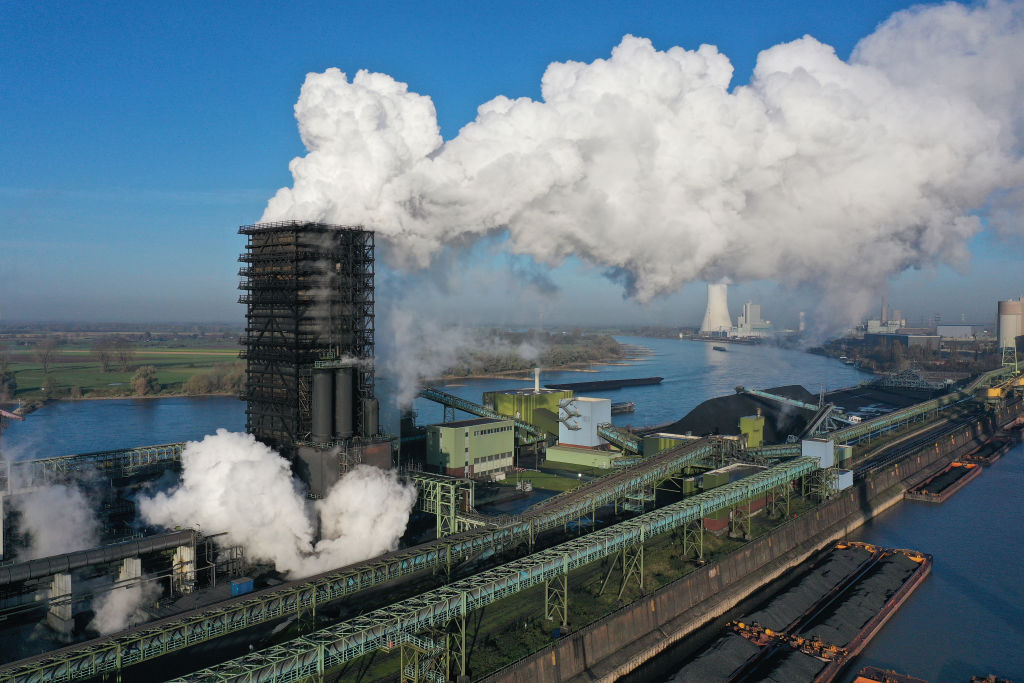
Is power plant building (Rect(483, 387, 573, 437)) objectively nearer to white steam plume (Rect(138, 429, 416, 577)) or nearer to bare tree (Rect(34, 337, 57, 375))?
white steam plume (Rect(138, 429, 416, 577))

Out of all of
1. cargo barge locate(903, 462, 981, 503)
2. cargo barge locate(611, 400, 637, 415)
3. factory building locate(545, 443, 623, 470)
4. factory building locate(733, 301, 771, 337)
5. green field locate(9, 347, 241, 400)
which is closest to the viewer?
cargo barge locate(903, 462, 981, 503)

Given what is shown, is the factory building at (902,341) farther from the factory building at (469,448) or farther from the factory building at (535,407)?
the factory building at (469,448)

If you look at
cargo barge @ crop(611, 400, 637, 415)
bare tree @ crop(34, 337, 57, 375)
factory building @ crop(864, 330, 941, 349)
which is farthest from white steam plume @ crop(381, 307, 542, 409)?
factory building @ crop(864, 330, 941, 349)

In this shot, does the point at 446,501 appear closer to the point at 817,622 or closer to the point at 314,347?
the point at 314,347

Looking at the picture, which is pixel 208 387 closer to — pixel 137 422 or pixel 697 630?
pixel 137 422

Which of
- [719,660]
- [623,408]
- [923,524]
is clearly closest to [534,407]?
[923,524]

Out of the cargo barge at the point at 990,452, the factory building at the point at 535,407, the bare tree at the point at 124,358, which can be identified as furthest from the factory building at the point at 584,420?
the bare tree at the point at 124,358

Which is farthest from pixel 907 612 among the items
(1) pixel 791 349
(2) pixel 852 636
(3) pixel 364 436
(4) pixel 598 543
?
(1) pixel 791 349
